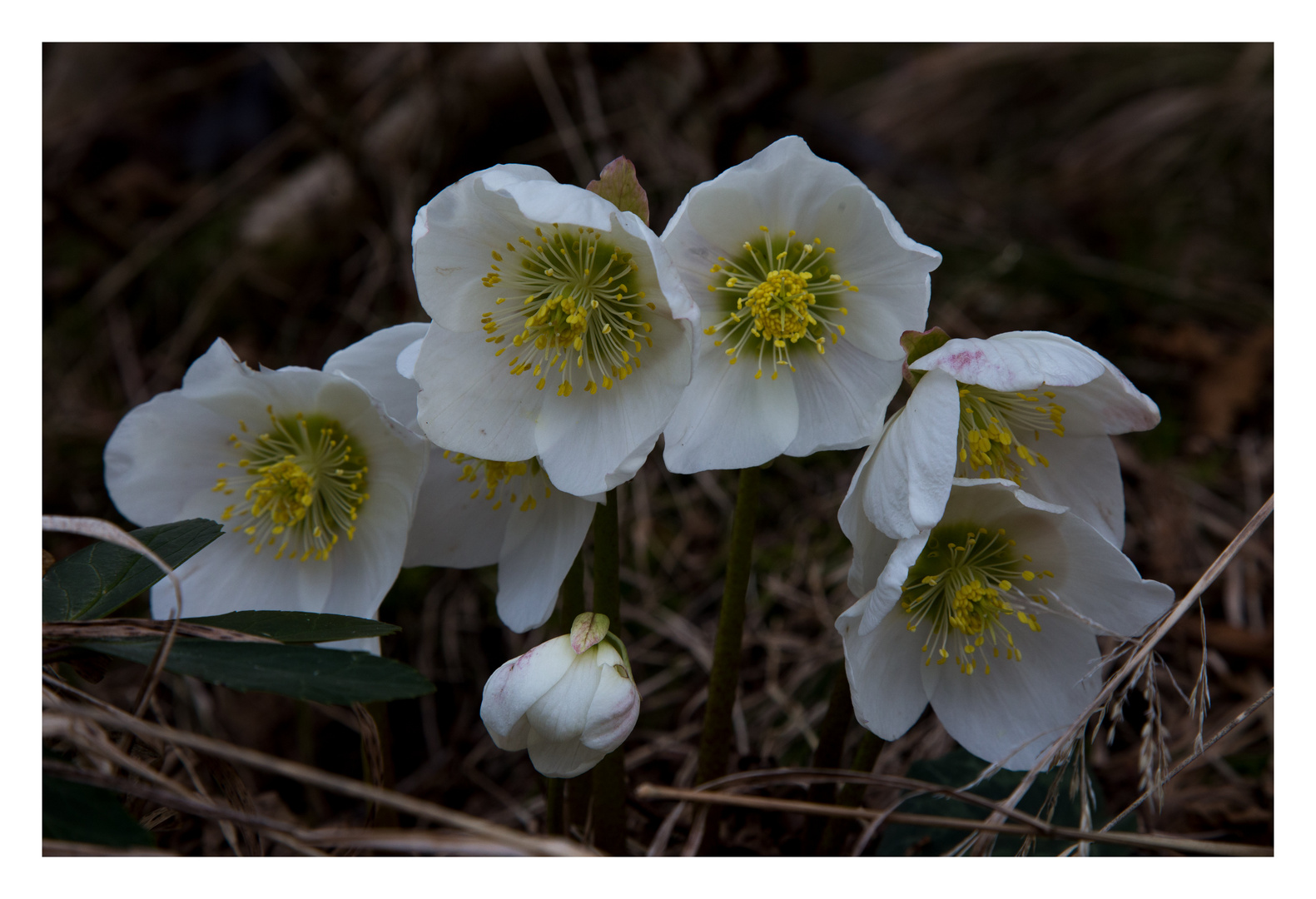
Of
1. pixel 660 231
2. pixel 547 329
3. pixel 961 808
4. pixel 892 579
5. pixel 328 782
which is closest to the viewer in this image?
pixel 328 782

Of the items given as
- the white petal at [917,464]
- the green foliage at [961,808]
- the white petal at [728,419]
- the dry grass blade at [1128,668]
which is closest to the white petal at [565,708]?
the white petal at [728,419]

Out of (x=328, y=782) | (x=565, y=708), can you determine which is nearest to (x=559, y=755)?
(x=565, y=708)

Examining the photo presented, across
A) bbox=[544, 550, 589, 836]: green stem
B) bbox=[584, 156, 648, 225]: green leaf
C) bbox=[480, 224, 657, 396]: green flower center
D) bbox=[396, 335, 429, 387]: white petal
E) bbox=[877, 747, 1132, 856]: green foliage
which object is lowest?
bbox=[877, 747, 1132, 856]: green foliage

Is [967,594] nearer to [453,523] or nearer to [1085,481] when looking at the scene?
[1085,481]

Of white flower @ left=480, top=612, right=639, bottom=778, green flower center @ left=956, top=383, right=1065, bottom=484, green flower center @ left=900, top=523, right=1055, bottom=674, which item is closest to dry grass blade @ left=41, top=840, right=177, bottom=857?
white flower @ left=480, top=612, right=639, bottom=778

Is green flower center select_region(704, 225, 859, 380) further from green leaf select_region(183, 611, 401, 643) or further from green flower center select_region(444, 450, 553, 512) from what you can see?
green leaf select_region(183, 611, 401, 643)

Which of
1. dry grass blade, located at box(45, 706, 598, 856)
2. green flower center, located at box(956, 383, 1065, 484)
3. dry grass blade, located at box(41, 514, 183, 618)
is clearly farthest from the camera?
green flower center, located at box(956, 383, 1065, 484)

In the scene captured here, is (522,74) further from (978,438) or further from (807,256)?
(978,438)
